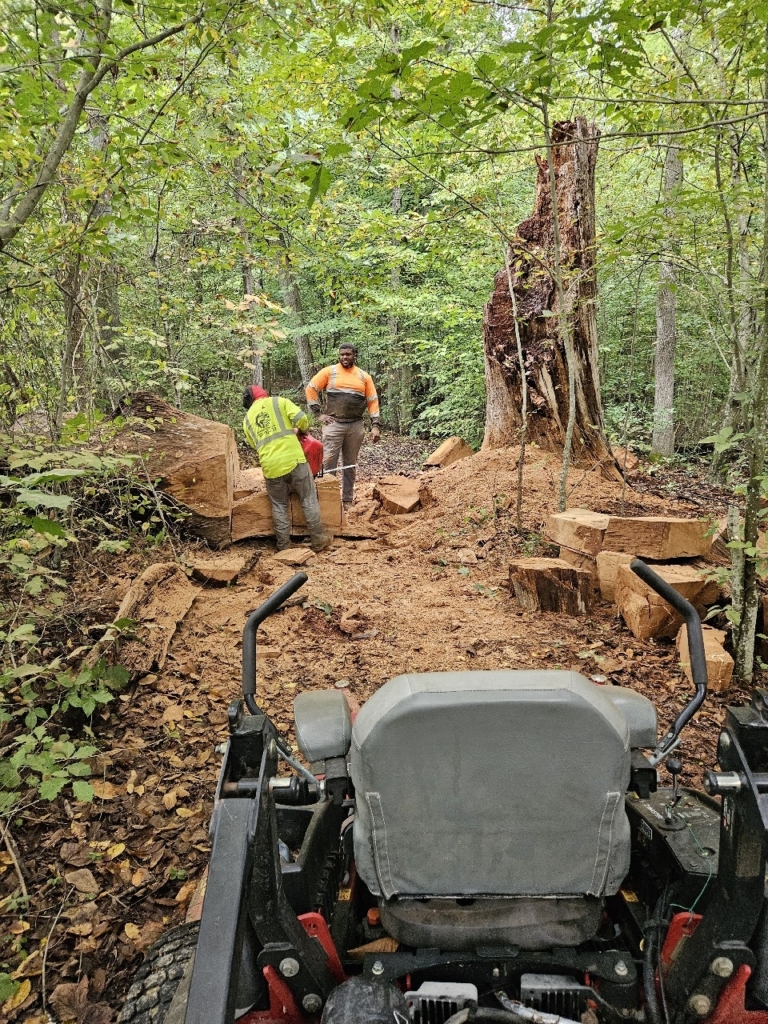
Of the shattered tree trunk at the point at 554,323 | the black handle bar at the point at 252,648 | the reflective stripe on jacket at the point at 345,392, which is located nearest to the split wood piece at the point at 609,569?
the shattered tree trunk at the point at 554,323

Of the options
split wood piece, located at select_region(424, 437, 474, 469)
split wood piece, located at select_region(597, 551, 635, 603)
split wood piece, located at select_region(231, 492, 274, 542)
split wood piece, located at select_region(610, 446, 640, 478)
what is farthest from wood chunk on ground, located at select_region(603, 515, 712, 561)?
split wood piece, located at select_region(424, 437, 474, 469)

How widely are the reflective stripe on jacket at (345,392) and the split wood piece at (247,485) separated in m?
1.49

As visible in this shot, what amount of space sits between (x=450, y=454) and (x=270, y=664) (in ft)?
21.8

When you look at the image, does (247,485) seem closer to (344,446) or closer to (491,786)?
(344,446)

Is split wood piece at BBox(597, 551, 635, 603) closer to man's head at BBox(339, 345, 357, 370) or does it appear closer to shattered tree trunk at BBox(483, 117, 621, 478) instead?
shattered tree trunk at BBox(483, 117, 621, 478)

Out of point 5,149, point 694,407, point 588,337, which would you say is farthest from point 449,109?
point 694,407

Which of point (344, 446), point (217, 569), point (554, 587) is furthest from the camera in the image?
point (344, 446)

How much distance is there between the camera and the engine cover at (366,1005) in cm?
143

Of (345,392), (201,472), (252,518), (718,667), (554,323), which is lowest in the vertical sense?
(718,667)

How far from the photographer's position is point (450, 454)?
10.4m

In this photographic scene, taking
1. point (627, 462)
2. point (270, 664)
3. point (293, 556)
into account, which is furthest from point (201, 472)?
point (627, 462)

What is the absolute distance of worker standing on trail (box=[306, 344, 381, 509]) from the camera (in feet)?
27.4

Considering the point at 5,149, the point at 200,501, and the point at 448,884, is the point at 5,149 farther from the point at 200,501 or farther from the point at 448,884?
the point at 448,884

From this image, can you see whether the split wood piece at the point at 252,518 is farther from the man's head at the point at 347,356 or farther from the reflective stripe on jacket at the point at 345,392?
the man's head at the point at 347,356
